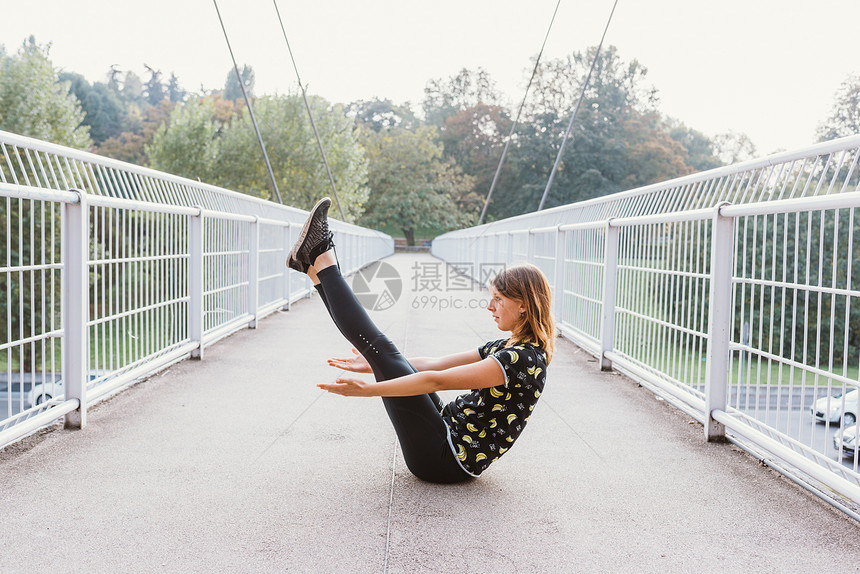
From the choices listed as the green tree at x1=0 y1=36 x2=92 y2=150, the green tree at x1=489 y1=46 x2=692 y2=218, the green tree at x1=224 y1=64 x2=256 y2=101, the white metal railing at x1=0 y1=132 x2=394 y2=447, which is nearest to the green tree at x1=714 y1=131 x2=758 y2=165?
the green tree at x1=489 y1=46 x2=692 y2=218

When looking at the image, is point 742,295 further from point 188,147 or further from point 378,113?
point 378,113

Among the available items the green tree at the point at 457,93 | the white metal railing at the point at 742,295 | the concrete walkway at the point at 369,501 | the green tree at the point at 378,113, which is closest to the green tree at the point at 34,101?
the white metal railing at the point at 742,295

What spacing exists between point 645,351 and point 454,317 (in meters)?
5.62

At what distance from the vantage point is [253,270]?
Result: 906 cm

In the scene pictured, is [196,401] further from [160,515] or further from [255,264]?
[255,264]

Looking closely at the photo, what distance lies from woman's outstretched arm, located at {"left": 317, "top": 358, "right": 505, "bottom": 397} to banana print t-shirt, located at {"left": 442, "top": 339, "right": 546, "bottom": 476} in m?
0.08

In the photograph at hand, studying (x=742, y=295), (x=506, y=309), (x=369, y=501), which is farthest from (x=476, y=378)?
(x=742, y=295)

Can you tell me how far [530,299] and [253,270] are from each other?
658cm

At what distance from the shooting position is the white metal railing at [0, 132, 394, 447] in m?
3.77

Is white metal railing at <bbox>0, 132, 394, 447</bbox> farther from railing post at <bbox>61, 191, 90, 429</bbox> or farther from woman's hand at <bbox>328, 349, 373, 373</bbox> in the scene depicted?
woman's hand at <bbox>328, 349, 373, 373</bbox>

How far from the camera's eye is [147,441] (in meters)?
3.91

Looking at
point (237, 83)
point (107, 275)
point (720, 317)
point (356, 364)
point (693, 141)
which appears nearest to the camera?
point (356, 364)

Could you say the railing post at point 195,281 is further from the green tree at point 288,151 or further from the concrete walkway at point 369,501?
the green tree at point 288,151

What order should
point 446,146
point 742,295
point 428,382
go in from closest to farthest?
point 428,382, point 742,295, point 446,146
